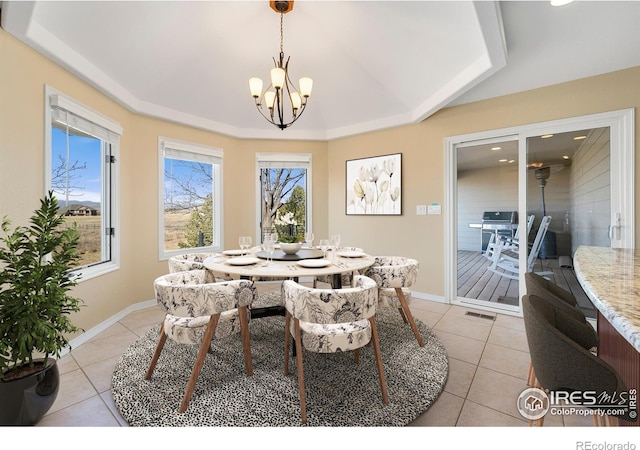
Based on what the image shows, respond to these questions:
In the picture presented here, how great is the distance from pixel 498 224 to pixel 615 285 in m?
2.60

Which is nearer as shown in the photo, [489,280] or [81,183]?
[81,183]

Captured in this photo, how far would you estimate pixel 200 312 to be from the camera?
169 cm

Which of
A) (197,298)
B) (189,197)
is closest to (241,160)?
(189,197)

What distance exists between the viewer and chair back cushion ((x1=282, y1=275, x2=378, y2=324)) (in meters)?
1.55

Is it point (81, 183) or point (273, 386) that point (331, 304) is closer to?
point (273, 386)

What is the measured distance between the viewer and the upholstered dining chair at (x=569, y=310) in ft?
4.39

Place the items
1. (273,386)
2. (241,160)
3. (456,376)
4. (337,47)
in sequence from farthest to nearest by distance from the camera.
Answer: (241,160) < (337,47) < (456,376) < (273,386)

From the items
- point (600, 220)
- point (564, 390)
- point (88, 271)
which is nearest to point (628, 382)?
point (564, 390)

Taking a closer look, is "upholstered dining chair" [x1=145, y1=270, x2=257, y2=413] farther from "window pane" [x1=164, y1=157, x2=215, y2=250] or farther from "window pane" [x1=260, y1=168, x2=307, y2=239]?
"window pane" [x1=260, y1=168, x2=307, y2=239]

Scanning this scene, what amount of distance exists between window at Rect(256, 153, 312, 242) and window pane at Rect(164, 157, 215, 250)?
806 mm

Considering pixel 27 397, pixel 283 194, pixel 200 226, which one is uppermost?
pixel 283 194

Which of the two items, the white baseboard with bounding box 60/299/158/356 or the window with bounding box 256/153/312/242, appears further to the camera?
the window with bounding box 256/153/312/242

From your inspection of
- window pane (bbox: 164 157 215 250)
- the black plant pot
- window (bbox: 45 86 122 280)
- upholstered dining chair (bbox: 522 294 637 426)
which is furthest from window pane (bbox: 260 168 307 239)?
upholstered dining chair (bbox: 522 294 637 426)
